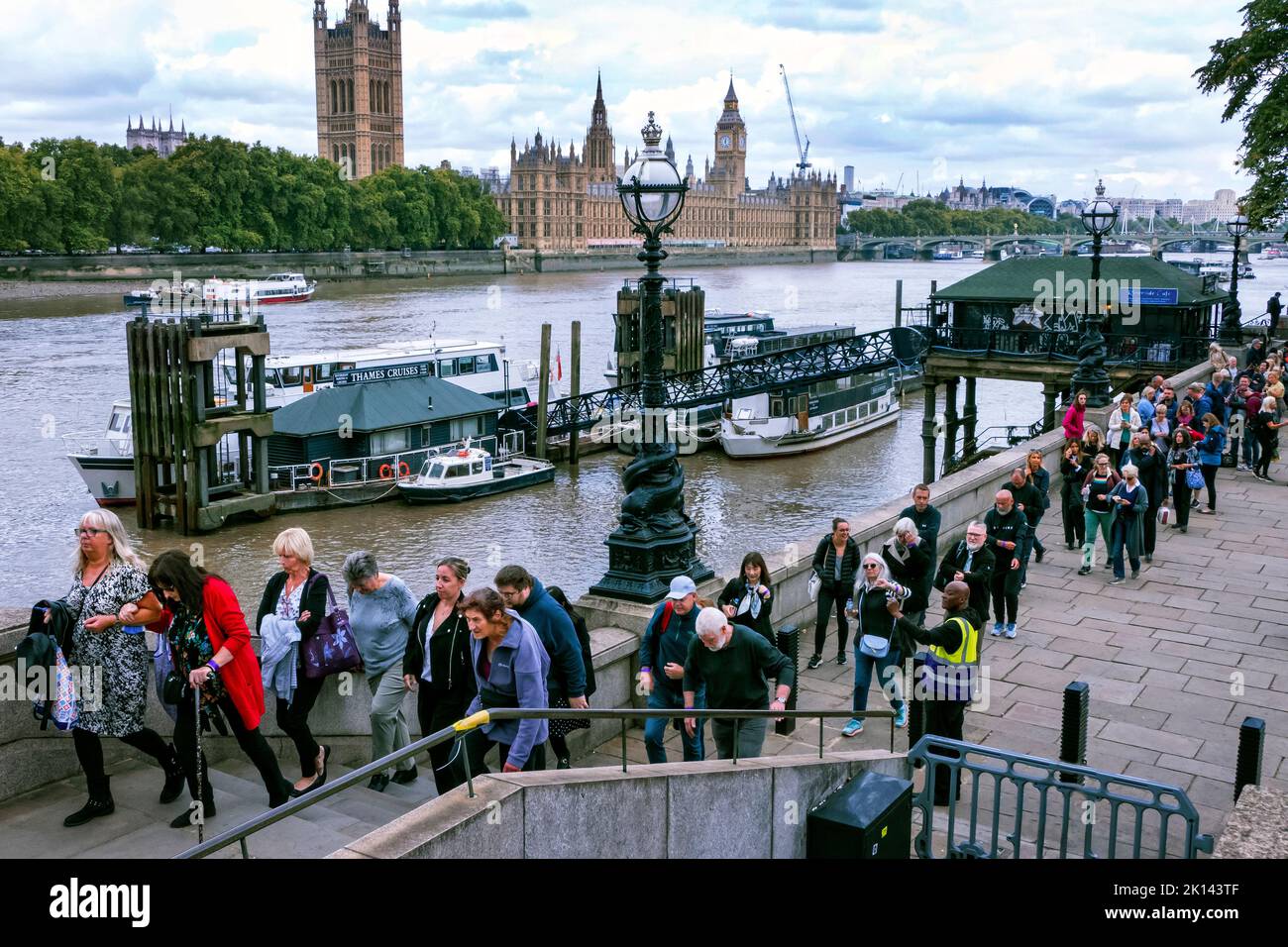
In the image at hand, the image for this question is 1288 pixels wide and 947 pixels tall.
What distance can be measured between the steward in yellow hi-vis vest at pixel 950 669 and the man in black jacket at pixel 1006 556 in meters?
2.66

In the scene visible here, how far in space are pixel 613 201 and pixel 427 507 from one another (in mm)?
134061

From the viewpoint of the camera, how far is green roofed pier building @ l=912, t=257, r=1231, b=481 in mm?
26875

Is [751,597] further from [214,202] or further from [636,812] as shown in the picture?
[214,202]

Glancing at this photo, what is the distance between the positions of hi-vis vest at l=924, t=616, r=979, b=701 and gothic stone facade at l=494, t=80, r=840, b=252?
126075 millimetres

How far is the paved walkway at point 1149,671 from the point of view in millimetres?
7137

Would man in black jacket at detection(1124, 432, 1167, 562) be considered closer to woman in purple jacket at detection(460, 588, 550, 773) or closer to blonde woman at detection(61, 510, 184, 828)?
woman in purple jacket at detection(460, 588, 550, 773)

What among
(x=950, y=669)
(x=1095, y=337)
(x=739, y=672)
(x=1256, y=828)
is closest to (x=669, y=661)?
(x=739, y=672)

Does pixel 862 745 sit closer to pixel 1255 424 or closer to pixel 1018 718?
pixel 1018 718

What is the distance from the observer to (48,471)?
1219 inches

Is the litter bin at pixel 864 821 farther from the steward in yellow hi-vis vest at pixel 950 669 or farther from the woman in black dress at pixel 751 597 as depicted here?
the woman in black dress at pixel 751 597

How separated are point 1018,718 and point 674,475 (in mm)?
2536

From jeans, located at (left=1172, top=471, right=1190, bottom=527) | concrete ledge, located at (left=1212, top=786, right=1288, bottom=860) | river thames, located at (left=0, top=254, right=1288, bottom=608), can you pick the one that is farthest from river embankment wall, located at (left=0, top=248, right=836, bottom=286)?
concrete ledge, located at (left=1212, top=786, right=1288, bottom=860)

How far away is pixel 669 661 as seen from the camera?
20.9 feet

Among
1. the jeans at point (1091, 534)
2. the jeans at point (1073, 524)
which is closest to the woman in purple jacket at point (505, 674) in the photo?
the jeans at point (1091, 534)
